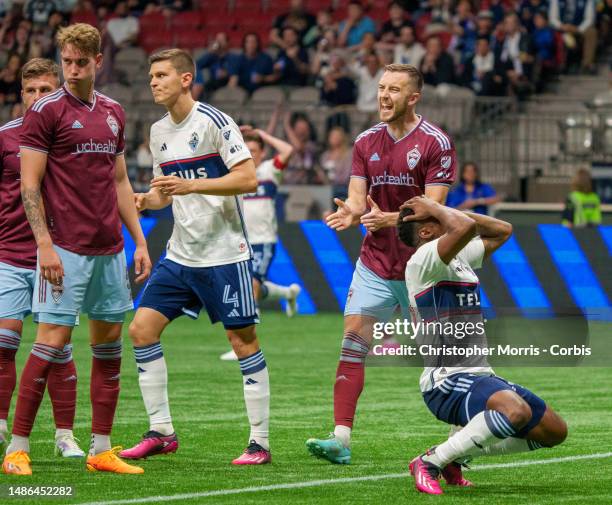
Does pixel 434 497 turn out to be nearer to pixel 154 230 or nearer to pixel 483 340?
pixel 483 340

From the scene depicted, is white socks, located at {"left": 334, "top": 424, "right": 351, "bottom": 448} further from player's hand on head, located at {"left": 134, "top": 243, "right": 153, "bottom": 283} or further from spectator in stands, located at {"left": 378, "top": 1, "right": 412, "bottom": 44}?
spectator in stands, located at {"left": 378, "top": 1, "right": 412, "bottom": 44}

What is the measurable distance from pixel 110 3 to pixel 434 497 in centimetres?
2406

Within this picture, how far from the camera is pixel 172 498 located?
23.4 ft

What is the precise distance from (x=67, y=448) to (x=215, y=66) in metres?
18.3

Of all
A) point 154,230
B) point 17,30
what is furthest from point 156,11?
point 154,230

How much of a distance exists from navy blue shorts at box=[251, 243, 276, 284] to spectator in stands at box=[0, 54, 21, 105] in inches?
453

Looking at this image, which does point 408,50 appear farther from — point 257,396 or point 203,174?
point 257,396

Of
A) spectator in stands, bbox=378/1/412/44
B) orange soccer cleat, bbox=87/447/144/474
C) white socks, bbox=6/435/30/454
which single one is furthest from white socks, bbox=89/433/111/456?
spectator in stands, bbox=378/1/412/44

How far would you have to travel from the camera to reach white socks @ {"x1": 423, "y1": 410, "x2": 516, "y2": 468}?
7.06 metres

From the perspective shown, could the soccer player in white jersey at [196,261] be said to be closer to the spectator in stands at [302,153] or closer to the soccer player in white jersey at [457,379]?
the soccer player in white jersey at [457,379]

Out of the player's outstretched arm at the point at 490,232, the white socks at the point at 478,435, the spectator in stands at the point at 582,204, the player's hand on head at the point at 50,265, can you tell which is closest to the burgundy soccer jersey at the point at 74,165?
the player's hand on head at the point at 50,265

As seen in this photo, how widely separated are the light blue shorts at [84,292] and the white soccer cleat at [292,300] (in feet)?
32.3

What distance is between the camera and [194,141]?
8430 mm

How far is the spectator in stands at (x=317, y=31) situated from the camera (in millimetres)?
25891
